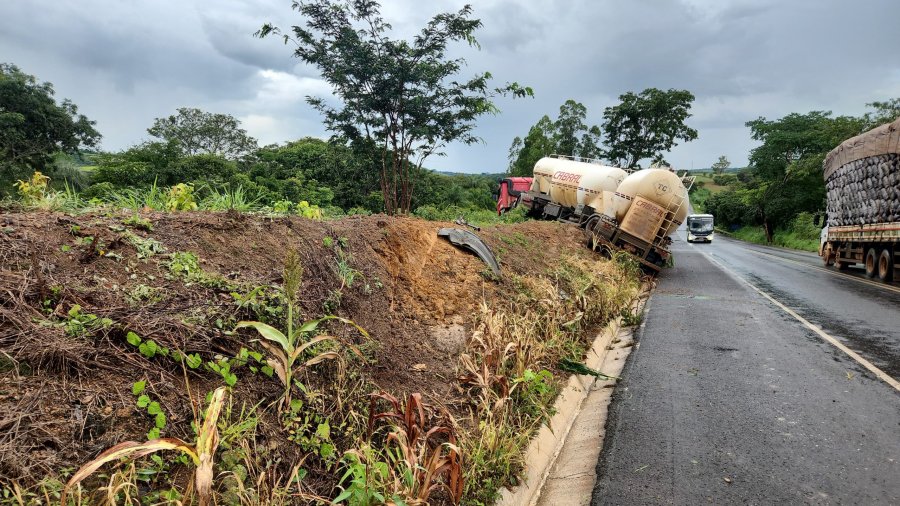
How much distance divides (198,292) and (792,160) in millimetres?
46188

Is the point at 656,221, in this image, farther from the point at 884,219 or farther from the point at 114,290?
the point at 114,290

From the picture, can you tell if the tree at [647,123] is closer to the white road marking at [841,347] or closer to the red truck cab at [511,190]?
the red truck cab at [511,190]

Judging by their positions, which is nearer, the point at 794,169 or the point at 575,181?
the point at 575,181

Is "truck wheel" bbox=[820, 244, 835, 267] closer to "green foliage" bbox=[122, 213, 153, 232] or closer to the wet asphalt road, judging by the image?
the wet asphalt road

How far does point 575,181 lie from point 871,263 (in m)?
9.10

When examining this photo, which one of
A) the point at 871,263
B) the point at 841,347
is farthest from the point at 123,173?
the point at 871,263

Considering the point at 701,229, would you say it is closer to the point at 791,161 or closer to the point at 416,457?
the point at 791,161

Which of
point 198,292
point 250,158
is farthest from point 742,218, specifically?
point 198,292

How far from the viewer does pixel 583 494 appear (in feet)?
12.2

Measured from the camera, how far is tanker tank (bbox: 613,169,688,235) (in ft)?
47.1

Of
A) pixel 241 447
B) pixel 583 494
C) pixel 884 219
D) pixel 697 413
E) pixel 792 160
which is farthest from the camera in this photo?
pixel 792 160

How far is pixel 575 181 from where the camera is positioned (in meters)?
18.2

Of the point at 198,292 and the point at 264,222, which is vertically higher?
the point at 264,222

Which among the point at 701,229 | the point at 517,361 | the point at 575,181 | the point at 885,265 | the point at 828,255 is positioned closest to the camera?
the point at 517,361
